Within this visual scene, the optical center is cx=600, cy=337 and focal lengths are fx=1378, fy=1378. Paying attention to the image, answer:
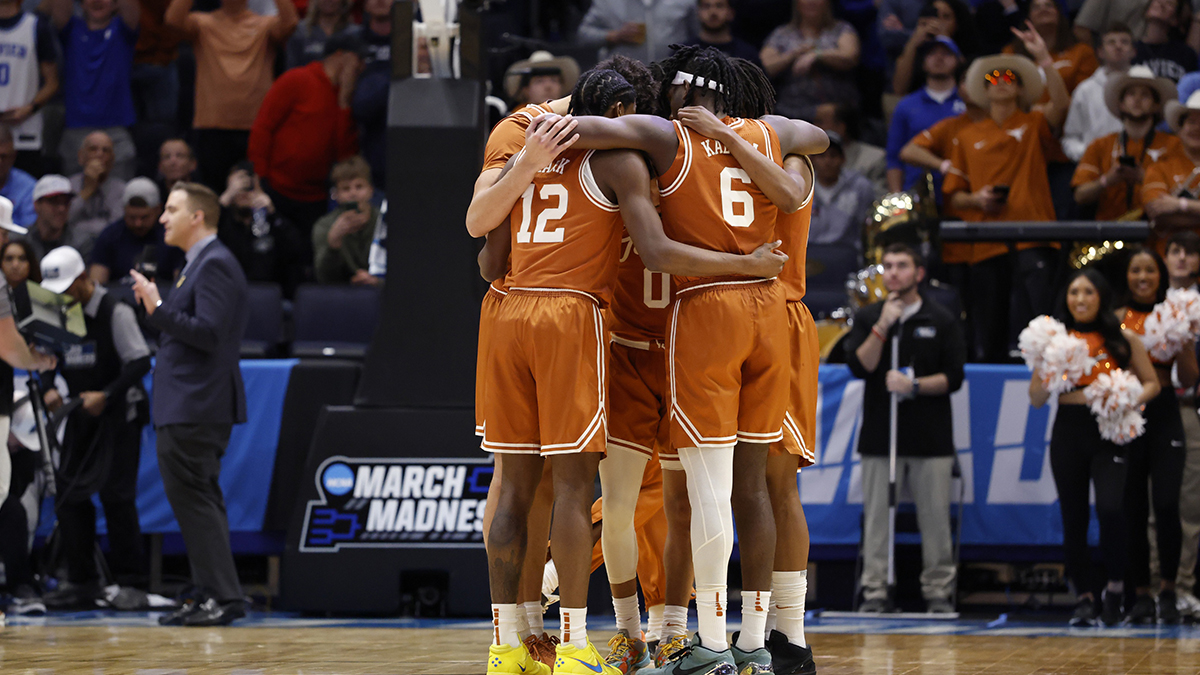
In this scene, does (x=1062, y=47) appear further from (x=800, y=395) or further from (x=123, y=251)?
(x=123, y=251)

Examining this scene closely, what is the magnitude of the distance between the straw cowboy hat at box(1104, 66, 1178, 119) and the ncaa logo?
589 cm

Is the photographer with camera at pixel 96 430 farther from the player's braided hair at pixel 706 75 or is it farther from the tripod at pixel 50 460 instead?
the player's braided hair at pixel 706 75

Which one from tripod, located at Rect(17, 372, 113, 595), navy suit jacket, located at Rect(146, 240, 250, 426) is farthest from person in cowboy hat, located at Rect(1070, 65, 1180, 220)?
tripod, located at Rect(17, 372, 113, 595)

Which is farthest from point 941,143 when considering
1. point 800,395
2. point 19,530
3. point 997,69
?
Answer: point 19,530

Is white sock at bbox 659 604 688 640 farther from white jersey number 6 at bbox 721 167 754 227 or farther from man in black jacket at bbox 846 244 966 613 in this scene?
man in black jacket at bbox 846 244 966 613

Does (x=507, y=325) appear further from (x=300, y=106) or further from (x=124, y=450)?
(x=300, y=106)

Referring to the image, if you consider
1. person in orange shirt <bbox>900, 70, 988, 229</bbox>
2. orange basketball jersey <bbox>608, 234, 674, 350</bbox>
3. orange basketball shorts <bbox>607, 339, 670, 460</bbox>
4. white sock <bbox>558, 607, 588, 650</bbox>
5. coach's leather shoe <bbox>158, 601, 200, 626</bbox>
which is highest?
person in orange shirt <bbox>900, 70, 988, 229</bbox>

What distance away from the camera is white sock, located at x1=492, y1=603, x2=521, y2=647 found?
4785mm

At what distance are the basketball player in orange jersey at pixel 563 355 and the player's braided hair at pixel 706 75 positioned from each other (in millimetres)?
491

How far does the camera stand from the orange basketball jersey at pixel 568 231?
4809mm

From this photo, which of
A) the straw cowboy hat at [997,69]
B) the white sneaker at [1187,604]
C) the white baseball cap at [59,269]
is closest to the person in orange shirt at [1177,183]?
the straw cowboy hat at [997,69]

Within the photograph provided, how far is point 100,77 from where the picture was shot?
11.7 m

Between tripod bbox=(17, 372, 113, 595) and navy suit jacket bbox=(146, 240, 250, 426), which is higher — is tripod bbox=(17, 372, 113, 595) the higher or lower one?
the lower one

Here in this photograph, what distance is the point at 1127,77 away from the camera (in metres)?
9.52
